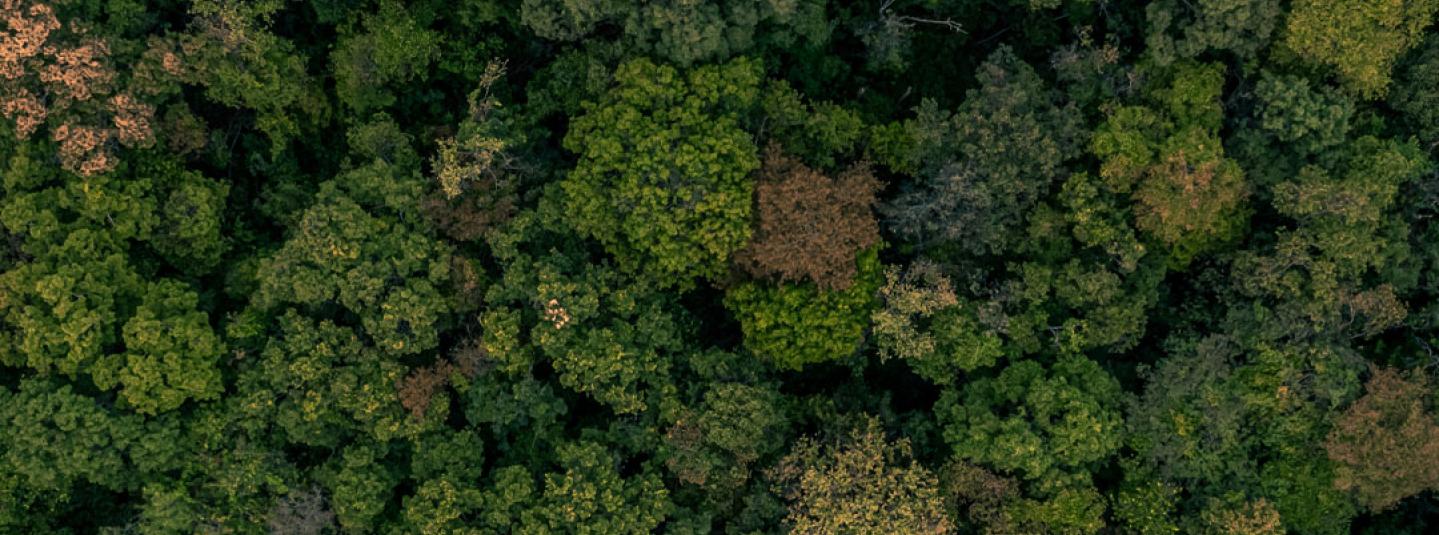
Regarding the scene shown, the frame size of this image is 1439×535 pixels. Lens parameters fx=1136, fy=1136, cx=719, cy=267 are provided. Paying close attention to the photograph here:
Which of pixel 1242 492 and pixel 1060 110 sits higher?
pixel 1060 110

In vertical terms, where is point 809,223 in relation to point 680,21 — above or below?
below

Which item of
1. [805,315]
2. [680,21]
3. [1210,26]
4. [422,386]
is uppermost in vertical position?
[1210,26]

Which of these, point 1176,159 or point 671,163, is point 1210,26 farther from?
point 671,163

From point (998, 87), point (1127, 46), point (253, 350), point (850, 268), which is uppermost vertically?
point (1127, 46)

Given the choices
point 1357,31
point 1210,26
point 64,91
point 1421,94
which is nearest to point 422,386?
point 64,91

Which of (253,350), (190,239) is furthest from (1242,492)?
(190,239)

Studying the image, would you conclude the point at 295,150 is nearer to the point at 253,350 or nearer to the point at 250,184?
the point at 250,184

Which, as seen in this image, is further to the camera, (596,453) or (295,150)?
(295,150)
